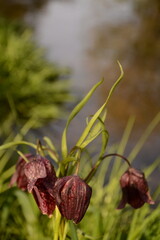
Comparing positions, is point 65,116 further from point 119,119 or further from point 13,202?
point 13,202

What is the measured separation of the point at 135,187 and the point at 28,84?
2.60 meters

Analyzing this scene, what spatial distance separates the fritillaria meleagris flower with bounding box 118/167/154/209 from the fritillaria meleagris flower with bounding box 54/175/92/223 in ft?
0.56

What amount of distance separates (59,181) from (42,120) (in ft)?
7.94

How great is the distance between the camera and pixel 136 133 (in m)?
3.32

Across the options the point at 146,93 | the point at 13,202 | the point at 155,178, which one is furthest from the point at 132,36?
the point at 13,202

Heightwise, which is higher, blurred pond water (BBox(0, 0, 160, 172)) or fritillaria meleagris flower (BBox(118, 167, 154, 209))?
fritillaria meleagris flower (BBox(118, 167, 154, 209))

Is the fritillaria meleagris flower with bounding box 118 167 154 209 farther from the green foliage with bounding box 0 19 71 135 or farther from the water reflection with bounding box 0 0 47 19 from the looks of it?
the water reflection with bounding box 0 0 47 19

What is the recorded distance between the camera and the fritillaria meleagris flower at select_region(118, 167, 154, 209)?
1044mm

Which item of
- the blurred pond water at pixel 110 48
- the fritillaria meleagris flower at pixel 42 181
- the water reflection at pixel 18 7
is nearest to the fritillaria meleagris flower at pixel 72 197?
the fritillaria meleagris flower at pixel 42 181

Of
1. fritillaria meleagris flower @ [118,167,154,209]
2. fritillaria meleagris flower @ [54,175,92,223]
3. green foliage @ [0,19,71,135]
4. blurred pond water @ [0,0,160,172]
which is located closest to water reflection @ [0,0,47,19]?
blurred pond water @ [0,0,160,172]

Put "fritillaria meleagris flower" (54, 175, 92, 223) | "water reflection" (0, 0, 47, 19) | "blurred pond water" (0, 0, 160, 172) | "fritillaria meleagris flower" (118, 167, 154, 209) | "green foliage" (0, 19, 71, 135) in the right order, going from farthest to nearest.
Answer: "water reflection" (0, 0, 47, 19)
"blurred pond water" (0, 0, 160, 172)
"green foliage" (0, 19, 71, 135)
"fritillaria meleagris flower" (118, 167, 154, 209)
"fritillaria meleagris flower" (54, 175, 92, 223)

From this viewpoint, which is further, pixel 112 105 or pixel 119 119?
pixel 112 105

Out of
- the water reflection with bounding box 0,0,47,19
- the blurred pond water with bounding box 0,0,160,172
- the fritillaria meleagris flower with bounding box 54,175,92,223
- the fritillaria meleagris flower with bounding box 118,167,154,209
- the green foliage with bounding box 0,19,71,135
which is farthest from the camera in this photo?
the water reflection with bounding box 0,0,47,19

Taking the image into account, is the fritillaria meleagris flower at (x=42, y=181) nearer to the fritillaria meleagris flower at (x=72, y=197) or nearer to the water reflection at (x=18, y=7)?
the fritillaria meleagris flower at (x=72, y=197)
